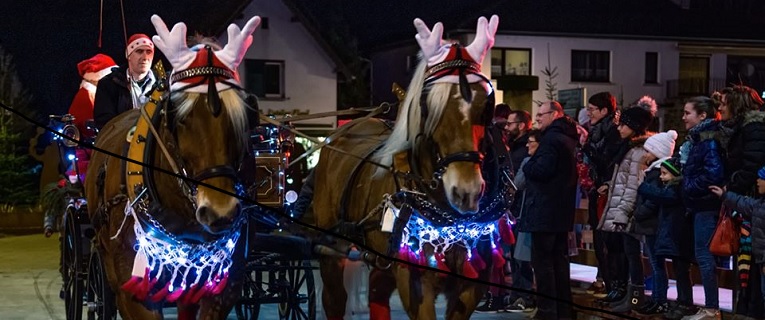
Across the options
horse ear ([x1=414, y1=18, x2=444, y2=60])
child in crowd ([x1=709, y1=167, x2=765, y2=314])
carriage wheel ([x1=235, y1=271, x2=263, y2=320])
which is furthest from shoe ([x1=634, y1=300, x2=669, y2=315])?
horse ear ([x1=414, y1=18, x2=444, y2=60])

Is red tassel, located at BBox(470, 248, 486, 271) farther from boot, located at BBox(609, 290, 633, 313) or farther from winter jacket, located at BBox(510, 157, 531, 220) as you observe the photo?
boot, located at BBox(609, 290, 633, 313)

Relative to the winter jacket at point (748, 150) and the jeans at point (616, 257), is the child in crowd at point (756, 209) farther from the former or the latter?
the jeans at point (616, 257)

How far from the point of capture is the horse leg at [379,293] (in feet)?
22.9

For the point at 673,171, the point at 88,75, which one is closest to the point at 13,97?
the point at 88,75

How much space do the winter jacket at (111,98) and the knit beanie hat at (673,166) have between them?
441 cm

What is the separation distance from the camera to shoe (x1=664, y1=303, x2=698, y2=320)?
8.93 metres

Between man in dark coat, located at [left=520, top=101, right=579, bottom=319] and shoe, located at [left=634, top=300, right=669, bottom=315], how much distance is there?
73cm

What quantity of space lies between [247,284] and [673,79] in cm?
3243

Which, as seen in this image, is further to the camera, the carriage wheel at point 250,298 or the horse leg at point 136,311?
the carriage wheel at point 250,298

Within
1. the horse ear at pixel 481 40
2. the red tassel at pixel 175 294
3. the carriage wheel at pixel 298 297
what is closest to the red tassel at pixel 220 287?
the red tassel at pixel 175 294

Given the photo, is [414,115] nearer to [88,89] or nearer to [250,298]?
[250,298]

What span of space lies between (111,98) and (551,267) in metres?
3.94

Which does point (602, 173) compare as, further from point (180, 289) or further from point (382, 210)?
point (180, 289)

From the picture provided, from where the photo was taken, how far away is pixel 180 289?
547cm
